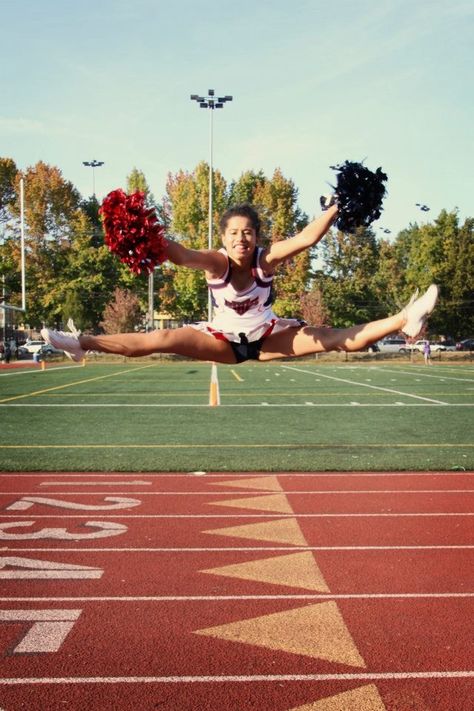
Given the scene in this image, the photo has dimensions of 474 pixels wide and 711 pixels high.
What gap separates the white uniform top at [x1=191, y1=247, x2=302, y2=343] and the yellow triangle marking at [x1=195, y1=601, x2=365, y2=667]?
71.8 inches

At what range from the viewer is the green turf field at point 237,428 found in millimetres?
10688

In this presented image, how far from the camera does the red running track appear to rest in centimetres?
406

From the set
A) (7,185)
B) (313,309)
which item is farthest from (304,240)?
(7,185)

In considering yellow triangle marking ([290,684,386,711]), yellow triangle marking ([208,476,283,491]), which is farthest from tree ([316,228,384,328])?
yellow triangle marking ([290,684,386,711])

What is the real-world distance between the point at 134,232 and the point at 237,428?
34.1 ft

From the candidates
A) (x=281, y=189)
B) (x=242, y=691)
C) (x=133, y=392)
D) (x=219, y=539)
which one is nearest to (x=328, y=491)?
(x=219, y=539)

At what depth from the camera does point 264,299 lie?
4.77 m

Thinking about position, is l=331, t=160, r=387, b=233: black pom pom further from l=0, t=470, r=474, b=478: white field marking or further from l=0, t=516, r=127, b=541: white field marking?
l=0, t=470, r=474, b=478: white field marking

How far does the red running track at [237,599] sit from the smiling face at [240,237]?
2.34 m

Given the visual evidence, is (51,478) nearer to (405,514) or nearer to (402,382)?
(405,514)

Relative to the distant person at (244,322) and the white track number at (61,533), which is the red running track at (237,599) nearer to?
the white track number at (61,533)

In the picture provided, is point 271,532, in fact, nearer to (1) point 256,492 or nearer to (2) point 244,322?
(1) point 256,492

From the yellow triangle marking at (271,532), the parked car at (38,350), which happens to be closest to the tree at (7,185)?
the parked car at (38,350)

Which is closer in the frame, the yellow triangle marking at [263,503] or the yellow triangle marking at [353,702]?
the yellow triangle marking at [353,702]
